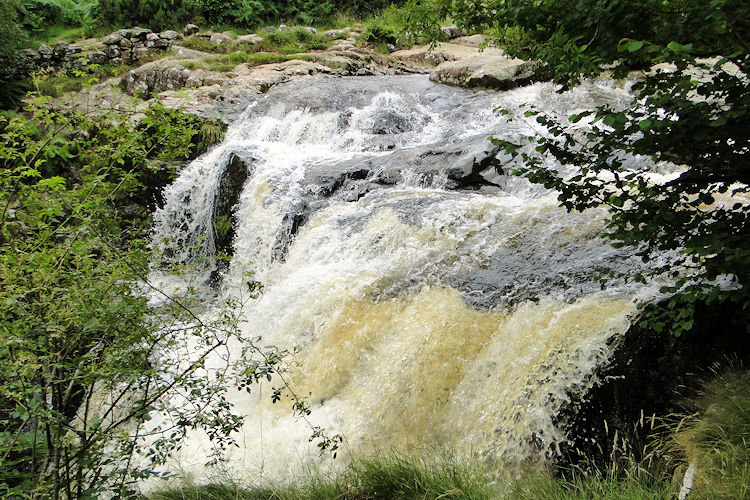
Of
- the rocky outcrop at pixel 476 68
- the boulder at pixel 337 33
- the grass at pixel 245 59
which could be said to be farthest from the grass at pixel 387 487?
the boulder at pixel 337 33

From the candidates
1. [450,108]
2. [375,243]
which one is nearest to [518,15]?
[375,243]

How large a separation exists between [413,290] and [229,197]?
4814 mm

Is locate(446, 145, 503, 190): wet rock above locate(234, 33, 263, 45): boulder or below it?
below

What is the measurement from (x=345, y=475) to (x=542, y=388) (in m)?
1.54

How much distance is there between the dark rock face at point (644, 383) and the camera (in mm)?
3204

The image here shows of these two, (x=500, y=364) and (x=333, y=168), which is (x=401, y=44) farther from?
(x=500, y=364)

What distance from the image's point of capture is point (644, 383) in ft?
10.8

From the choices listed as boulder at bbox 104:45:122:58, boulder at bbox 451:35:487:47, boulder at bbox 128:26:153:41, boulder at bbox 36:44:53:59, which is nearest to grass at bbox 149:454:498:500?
boulder at bbox 451:35:487:47

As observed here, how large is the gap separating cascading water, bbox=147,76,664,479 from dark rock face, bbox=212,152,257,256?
0.06 meters

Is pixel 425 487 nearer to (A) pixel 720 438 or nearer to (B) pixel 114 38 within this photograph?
(A) pixel 720 438

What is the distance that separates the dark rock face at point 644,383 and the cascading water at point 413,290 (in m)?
0.14

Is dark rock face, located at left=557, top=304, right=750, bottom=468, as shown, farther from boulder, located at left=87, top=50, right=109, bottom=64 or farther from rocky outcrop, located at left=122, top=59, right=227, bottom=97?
boulder, located at left=87, top=50, right=109, bottom=64

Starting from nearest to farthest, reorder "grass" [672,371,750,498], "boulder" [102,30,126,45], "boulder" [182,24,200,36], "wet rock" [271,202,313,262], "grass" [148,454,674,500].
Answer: "grass" [672,371,750,498], "grass" [148,454,674,500], "wet rock" [271,202,313,262], "boulder" [102,30,126,45], "boulder" [182,24,200,36]

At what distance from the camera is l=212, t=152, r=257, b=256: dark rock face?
8.26 m
